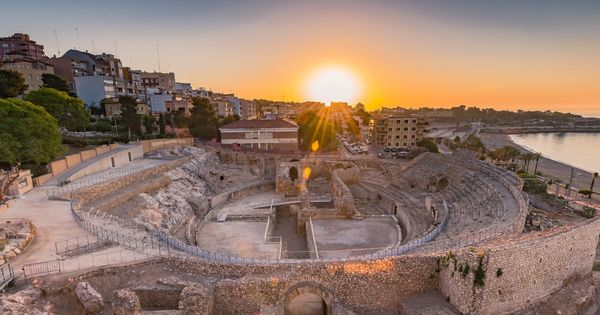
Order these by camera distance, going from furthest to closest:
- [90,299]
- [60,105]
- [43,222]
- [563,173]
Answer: [563,173] < [60,105] < [43,222] < [90,299]

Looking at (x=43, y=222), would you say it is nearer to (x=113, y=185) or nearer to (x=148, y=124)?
(x=113, y=185)

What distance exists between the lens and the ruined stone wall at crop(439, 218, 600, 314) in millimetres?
12117

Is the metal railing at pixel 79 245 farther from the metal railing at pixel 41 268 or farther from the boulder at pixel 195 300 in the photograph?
the boulder at pixel 195 300

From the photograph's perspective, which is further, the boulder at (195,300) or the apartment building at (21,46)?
the apartment building at (21,46)

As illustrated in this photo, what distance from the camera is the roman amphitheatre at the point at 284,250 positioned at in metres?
12.3

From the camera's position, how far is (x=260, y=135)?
50562 millimetres

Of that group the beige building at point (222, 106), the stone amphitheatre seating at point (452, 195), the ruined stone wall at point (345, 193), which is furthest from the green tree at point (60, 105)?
the beige building at point (222, 106)

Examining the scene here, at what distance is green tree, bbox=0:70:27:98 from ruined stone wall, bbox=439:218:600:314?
46962 mm

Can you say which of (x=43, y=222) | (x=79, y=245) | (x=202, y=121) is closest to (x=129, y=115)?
(x=202, y=121)

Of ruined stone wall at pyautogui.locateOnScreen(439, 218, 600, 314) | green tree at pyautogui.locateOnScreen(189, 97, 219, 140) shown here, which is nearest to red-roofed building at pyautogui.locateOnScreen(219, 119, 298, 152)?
green tree at pyautogui.locateOnScreen(189, 97, 219, 140)

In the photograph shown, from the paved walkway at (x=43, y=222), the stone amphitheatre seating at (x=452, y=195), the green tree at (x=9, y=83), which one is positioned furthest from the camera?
the green tree at (x=9, y=83)

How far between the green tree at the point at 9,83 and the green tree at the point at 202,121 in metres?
23.6

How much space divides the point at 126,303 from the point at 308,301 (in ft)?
29.9

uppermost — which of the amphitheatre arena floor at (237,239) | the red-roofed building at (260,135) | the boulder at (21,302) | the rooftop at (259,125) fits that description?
the rooftop at (259,125)
